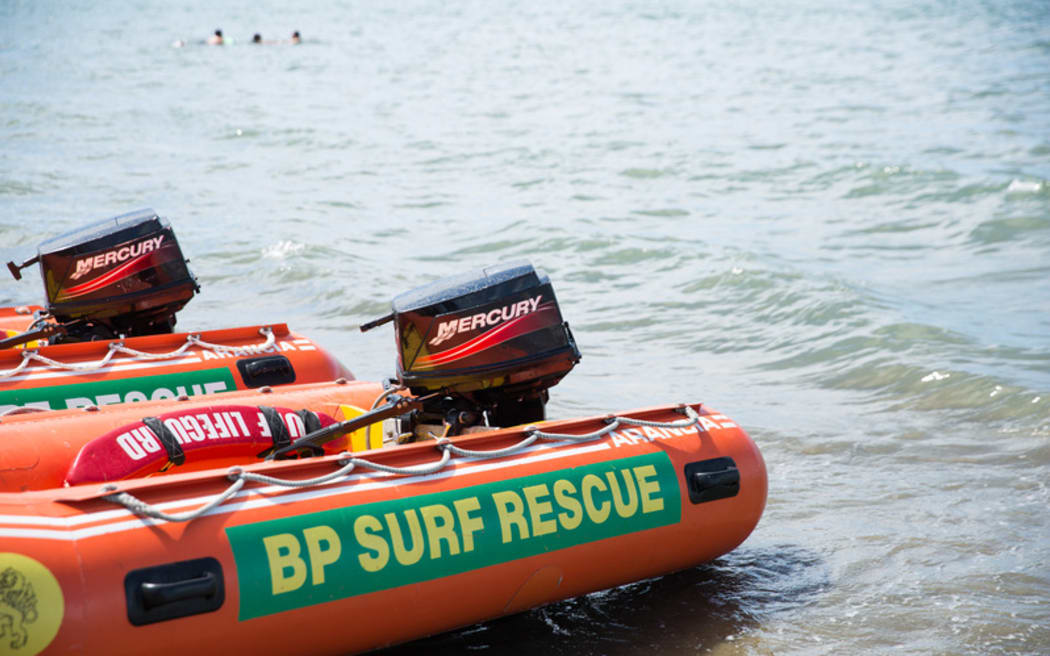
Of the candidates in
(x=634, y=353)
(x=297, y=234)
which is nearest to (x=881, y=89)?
(x=297, y=234)

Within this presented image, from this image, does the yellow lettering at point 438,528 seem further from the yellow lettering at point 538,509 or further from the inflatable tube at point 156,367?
the inflatable tube at point 156,367

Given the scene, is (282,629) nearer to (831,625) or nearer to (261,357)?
(831,625)

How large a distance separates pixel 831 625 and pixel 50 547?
2.49 meters

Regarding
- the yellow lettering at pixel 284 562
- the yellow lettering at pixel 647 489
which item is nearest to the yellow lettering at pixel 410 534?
the yellow lettering at pixel 284 562

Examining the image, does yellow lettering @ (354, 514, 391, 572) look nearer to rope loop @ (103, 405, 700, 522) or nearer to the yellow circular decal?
rope loop @ (103, 405, 700, 522)

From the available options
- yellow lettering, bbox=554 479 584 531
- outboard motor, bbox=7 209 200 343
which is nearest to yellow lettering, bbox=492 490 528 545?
yellow lettering, bbox=554 479 584 531

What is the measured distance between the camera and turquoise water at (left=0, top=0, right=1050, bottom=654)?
446 centimetres

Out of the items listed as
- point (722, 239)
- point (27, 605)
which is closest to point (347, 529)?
point (27, 605)

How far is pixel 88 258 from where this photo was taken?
554 cm

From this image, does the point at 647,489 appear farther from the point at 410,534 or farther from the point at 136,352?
the point at 136,352

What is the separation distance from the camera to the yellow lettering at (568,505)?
3.79 metres

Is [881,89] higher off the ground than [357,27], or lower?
lower

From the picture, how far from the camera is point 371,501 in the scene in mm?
3486

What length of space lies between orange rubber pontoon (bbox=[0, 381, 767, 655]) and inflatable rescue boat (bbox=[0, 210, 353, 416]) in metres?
0.65
